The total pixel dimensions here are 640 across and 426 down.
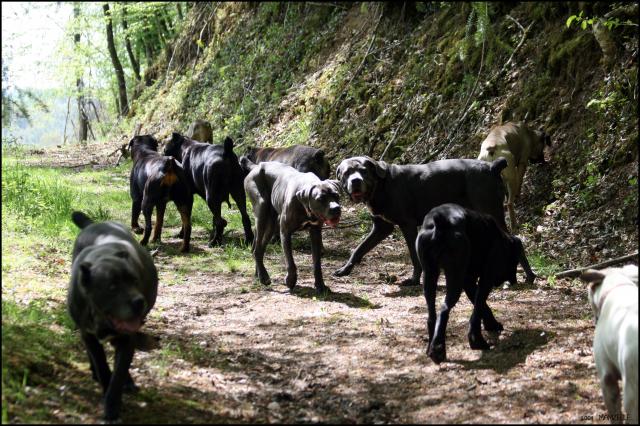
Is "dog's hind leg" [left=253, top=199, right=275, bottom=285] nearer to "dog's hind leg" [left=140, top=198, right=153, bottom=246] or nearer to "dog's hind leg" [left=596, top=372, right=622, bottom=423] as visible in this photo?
"dog's hind leg" [left=140, top=198, right=153, bottom=246]

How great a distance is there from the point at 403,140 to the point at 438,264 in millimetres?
8229

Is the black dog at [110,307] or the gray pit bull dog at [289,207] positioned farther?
the gray pit bull dog at [289,207]

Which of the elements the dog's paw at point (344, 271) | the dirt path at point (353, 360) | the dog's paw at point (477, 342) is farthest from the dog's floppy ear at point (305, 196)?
the dog's paw at point (477, 342)

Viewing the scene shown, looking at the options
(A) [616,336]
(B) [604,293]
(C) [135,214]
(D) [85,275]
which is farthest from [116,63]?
(A) [616,336]

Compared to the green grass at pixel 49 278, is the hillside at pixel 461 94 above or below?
above

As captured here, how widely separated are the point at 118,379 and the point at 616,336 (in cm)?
319

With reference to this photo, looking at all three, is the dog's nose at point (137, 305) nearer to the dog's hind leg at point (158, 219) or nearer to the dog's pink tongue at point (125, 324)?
the dog's pink tongue at point (125, 324)

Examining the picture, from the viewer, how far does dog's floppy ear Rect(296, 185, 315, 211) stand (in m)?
8.68

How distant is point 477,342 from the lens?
664cm

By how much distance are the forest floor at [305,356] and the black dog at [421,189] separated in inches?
35.7

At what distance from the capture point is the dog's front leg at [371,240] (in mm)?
9969

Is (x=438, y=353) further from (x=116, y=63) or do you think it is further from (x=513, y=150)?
(x=116, y=63)

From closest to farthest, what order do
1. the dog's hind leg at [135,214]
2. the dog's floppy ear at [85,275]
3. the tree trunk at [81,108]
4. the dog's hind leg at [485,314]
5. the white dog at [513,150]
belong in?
the dog's floppy ear at [85,275]
the dog's hind leg at [485,314]
the white dog at [513,150]
the dog's hind leg at [135,214]
the tree trunk at [81,108]

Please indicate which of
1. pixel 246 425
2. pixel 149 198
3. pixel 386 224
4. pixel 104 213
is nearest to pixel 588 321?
pixel 386 224
